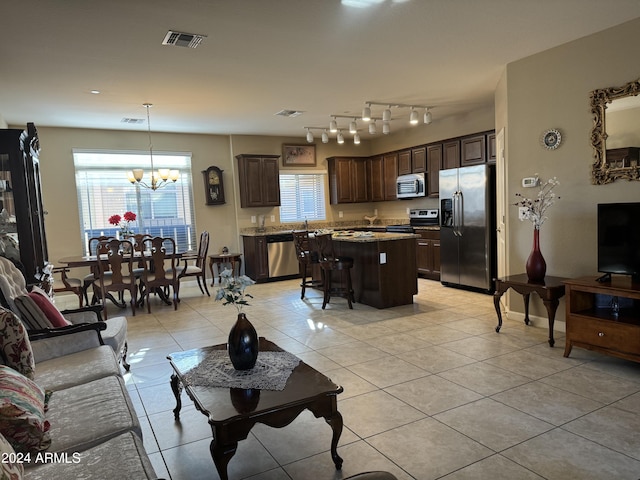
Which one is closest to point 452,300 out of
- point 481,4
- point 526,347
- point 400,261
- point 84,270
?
point 400,261

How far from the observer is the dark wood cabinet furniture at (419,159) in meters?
7.30

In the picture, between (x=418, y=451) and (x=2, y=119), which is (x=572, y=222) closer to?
(x=418, y=451)

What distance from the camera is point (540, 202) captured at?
397 cm

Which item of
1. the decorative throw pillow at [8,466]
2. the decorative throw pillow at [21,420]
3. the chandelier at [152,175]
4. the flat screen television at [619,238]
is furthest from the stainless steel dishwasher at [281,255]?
the decorative throw pillow at [8,466]

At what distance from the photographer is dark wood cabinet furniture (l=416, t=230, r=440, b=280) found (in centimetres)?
682

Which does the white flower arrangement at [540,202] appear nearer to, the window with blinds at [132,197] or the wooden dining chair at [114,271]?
the wooden dining chair at [114,271]

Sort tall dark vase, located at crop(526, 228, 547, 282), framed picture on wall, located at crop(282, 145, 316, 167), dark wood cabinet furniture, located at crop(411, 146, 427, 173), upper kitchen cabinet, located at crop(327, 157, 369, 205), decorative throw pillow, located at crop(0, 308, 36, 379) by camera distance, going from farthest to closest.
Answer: upper kitchen cabinet, located at crop(327, 157, 369, 205), framed picture on wall, located at crop(282, 145, 316, 167), dark wood cabinet furniture, located at crop(411, 146, 427, 173), tall dark vase, located at crop(526, 228, 547, 282), decorative throw pillow, located at crop(0, 308, 36, 379)

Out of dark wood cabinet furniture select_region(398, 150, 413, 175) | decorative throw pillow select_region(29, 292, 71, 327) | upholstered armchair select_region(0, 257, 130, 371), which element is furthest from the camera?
dark wood cabinet furniture select_region(398, 150, 413, 175)

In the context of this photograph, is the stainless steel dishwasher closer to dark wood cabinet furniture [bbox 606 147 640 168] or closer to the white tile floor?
the white tile floor

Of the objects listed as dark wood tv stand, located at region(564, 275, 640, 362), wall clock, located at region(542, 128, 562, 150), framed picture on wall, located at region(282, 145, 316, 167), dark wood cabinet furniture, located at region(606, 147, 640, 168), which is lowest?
dark wood tv stand, located at region(564, 275, 640, 362)

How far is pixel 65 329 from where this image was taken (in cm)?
283

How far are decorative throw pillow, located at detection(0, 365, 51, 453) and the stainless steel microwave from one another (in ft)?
21.3

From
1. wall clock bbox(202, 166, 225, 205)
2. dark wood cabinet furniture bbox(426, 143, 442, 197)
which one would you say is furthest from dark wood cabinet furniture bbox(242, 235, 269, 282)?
dark wood cabinet furniture bbox(426, 143, 442, 197)

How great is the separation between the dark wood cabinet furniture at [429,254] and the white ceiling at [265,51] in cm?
217
